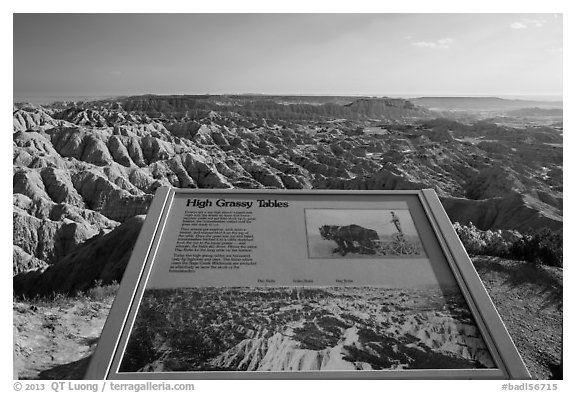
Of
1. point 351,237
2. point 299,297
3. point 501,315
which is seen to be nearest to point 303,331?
point 299,297

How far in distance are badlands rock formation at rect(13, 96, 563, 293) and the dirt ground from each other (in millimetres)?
11358

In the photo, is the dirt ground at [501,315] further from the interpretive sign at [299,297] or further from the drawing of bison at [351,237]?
the drawing of bison at [351,237]

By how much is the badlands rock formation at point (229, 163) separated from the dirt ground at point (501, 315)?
1136cm

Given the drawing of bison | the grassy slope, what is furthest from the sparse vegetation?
the drawing of bison

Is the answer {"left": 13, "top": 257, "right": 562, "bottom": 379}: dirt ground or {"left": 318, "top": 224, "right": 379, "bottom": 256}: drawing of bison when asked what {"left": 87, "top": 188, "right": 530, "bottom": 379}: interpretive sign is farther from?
{"left": 13, "top": 257, "right": 562, "bottom": 379}: dirt ground

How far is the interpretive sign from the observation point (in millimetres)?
2711

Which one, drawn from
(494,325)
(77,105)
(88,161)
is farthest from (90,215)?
(77,105)

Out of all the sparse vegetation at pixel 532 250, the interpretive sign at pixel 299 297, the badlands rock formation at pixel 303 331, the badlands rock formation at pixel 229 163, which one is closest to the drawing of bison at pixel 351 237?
the interpretive sign at pixel 299 297

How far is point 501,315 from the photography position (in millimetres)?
6031

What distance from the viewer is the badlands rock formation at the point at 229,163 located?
29.5m

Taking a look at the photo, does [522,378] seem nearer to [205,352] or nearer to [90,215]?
[205,352]

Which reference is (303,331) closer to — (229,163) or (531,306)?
(531,306)

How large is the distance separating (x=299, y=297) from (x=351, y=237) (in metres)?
0.74

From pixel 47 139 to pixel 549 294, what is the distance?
49137 millimetres
